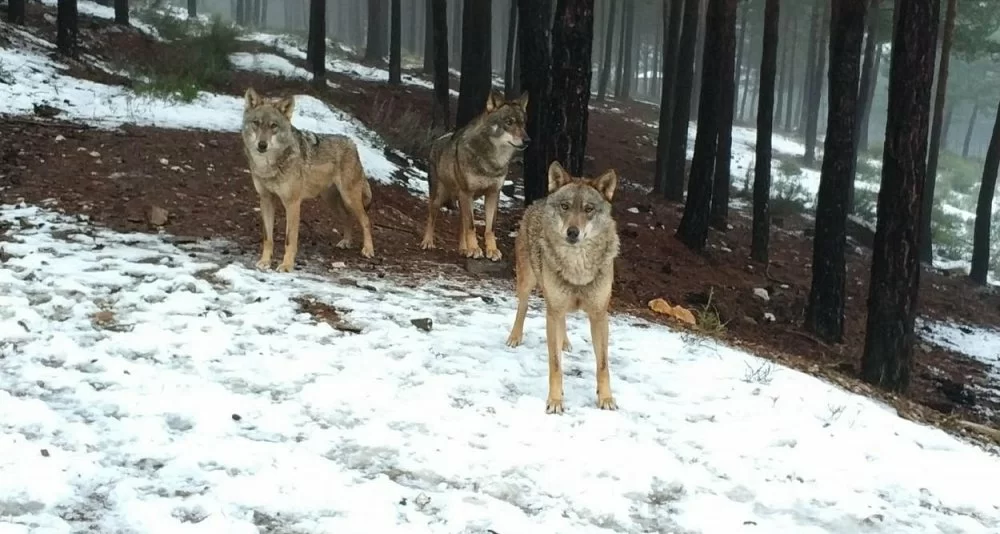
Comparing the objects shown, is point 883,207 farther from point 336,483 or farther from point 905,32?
point 336,483

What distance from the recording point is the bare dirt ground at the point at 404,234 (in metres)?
9.10

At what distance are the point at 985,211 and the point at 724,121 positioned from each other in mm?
10564

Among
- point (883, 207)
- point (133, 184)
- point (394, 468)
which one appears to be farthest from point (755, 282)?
point (394, 468)

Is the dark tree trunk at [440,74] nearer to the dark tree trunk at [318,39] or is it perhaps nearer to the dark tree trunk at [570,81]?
the dark tree trunk at [318,39]

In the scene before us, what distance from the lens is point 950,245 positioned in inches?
1209

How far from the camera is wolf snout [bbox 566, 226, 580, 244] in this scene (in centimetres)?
530

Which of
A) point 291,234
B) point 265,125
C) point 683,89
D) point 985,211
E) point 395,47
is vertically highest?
point 395,47

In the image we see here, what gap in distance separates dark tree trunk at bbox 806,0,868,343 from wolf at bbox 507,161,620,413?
25.0 feet

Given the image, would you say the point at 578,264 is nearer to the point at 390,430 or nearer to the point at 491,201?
the point at 390,430

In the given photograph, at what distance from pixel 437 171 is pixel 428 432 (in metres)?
5.81

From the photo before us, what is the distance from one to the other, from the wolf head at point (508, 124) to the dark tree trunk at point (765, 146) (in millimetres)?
8291

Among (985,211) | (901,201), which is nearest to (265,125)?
(901,201)

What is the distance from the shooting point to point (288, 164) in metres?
8.00

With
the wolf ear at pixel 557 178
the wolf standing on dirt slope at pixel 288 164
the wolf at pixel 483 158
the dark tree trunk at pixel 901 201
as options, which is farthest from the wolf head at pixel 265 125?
the dark tree trunk at pixel 901 201
